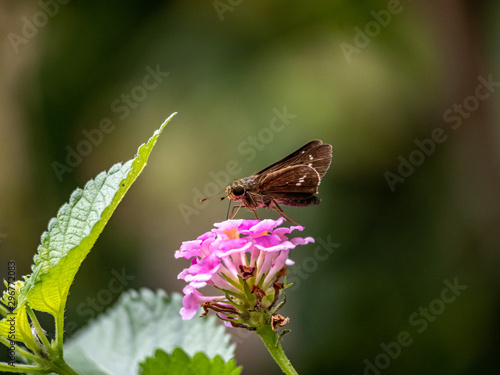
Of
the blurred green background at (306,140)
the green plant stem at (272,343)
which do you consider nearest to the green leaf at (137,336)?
the green plant stem at (272,343)

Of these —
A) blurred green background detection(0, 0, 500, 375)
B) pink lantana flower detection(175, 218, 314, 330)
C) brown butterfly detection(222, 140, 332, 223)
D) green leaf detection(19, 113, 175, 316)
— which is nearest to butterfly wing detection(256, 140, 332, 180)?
brown butterfly detection(222, 140, 332, 223)

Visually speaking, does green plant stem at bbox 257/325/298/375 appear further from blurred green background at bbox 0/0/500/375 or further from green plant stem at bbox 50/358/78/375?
blurred green background at bbox 0/0/500/375

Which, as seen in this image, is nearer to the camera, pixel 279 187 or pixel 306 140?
pixel 279 187

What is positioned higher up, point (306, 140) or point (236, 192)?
point (306, 140)

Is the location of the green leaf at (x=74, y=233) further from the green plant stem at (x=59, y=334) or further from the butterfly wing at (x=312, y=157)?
the butterfly wing at (x=312, y=157)

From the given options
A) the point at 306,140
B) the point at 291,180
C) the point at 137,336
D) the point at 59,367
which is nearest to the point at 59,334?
the point at 59,367

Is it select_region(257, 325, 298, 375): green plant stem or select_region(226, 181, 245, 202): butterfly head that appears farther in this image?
select_region(226, 181, 245, 202): butterfly head

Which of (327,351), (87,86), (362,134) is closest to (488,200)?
(362,134)

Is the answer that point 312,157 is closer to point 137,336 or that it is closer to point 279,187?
point 279,187
